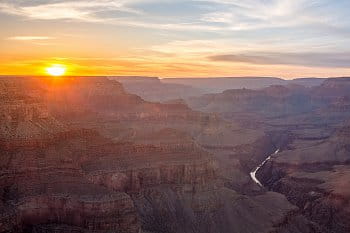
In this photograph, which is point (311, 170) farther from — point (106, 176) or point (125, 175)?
point (106, 176)

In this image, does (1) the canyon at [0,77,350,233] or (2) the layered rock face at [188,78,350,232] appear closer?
(1) the canyon at [0,77,350,233]

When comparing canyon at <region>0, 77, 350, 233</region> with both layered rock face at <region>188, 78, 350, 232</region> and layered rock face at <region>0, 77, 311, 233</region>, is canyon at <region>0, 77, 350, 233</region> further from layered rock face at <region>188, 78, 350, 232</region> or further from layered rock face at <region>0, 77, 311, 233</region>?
layered rock face at <region>188, 78, 350, 232</region>

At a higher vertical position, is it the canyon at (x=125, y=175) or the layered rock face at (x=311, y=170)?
the canyon at (x=125, y=175)

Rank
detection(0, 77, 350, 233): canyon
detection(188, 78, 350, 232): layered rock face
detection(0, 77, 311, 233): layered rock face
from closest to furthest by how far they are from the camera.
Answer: detection(0, 77, 311, 233): layered rock face → detection(0, 77, 350, 233): canyon → detection(188, 78, 350, 232): layered rock face

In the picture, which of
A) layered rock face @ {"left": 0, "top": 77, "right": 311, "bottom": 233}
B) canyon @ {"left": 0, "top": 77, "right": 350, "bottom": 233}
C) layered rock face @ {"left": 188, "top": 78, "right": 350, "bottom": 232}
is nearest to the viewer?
layered rock face @ {"left": 0, "top": 77, "right": 311, "bottom": 233}

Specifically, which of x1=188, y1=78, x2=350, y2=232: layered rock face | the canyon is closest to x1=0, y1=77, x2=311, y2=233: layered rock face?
the canyon

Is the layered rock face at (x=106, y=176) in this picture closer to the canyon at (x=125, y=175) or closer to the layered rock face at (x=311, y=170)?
the canyon at (x=125, y=175)

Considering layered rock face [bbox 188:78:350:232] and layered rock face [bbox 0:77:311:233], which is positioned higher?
layered rock face [bbox 0:77:311:233]

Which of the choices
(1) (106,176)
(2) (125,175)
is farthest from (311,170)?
(1) (106,176)

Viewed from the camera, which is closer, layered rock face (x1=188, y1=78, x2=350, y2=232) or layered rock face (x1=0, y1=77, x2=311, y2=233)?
layered rock face (x1=0, y1=77, x2=311, y2=233)

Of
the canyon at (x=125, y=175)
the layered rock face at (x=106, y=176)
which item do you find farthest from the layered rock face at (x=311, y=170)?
the layered rock face at (x=106, y=176)
